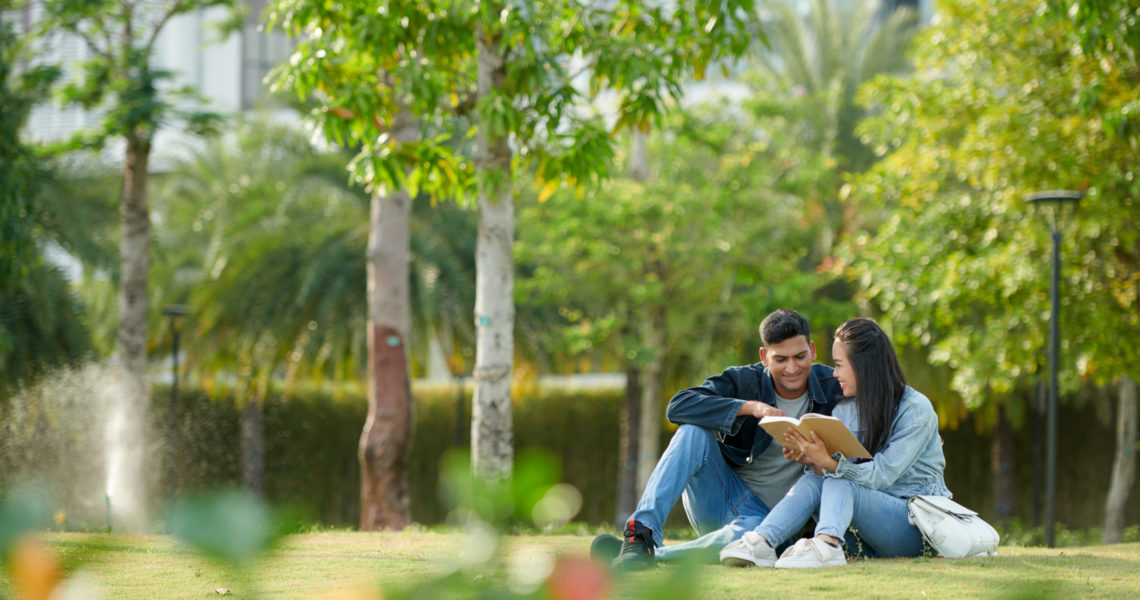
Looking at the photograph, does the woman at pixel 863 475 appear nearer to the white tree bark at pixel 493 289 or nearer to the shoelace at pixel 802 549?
the shoelace at pixel 802 549

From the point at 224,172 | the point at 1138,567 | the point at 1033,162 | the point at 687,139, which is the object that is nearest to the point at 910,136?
the point at 1033,162

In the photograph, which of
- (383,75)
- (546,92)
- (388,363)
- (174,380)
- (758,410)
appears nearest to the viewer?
(758,410)

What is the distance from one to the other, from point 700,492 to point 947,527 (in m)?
0.92

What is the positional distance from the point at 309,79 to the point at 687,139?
26.0 feet

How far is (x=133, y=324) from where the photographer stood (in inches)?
482

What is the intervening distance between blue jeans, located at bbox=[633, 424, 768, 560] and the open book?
14.9 inches

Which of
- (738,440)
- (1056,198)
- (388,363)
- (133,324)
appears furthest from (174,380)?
(738,440)

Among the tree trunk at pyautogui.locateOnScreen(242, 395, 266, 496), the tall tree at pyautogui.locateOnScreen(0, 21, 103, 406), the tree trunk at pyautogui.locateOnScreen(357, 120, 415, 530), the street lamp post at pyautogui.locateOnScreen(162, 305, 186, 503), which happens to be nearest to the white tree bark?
the tree trunk at pyautogui.locateOnScreen(357, 120, 415, 530)

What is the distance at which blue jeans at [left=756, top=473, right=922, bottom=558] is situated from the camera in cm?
389

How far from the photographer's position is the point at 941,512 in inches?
158

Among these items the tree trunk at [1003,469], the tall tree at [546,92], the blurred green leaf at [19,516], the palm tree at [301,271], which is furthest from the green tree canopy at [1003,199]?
the blurred green leaf at [19,516]

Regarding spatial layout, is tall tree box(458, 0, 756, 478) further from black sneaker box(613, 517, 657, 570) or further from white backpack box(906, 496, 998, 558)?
white backpack box(906, 496, 998, 558)

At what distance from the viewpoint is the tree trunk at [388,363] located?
984 cm

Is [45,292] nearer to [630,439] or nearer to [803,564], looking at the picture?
[630,439]
